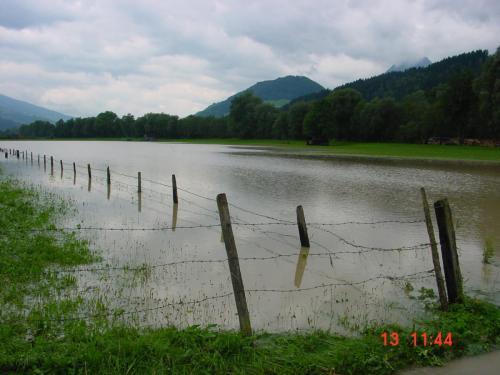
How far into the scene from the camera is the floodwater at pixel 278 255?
8.55 metres

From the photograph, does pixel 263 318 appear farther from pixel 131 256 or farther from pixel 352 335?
pixel 131 256

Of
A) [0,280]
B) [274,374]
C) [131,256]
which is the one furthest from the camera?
[131,256]

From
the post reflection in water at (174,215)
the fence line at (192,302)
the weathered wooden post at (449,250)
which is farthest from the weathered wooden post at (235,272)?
the post reflection in water at (174,215)

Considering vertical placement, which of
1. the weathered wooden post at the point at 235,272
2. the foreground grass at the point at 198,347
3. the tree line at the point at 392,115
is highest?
the tree line at the point at 392,115

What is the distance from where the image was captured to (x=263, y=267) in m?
11.6

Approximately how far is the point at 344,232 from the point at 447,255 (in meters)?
8.08

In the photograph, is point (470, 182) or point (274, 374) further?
point (470, 182)

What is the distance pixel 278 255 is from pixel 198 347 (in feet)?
21.3

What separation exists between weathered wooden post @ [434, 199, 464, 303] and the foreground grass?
0.29 meters

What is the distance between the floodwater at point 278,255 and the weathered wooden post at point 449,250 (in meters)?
0.85

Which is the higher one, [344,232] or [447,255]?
[447,255]

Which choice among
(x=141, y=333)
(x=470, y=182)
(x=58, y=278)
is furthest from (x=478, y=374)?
(x=470, y=182)

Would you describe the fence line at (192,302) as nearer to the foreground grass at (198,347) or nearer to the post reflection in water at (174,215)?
the foreground grass at (198,347)

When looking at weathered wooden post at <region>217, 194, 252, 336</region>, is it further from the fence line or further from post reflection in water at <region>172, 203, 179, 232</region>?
post reflection in water at <region>172, 203, 179, 232</region>
